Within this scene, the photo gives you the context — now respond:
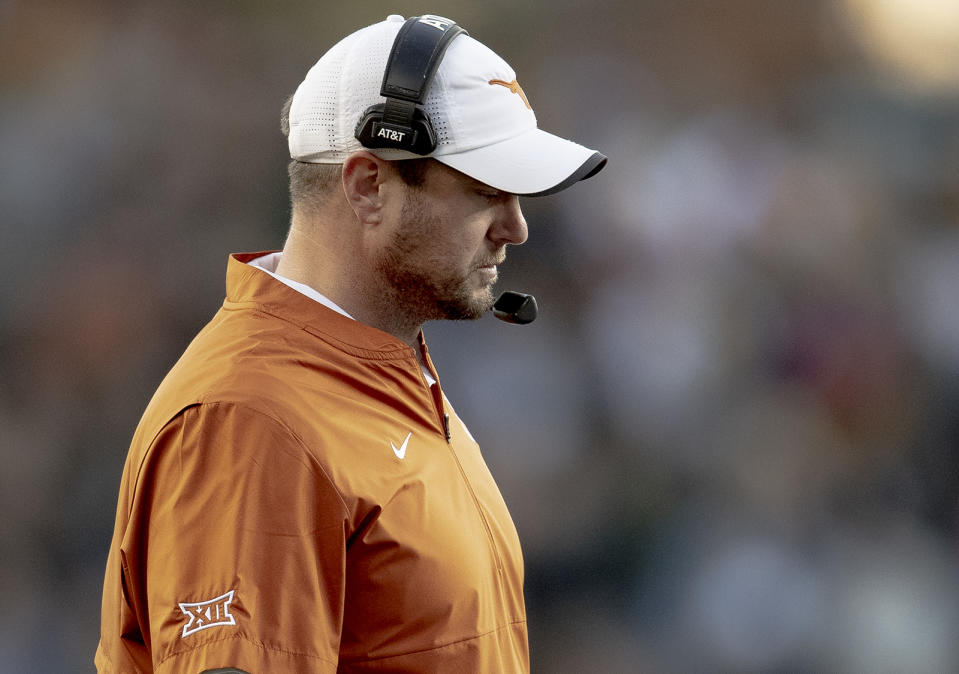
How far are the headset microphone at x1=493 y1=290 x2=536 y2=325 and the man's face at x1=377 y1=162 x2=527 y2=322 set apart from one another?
0.18 m

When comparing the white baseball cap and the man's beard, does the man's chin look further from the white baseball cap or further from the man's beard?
the white baseball cap

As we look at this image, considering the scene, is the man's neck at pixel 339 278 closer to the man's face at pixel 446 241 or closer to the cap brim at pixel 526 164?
the man's face at pixel 446 241

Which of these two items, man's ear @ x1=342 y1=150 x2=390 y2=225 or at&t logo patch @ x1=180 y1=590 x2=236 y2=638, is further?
man's ear @ x1=342 y1=150 x2=390 y2=225

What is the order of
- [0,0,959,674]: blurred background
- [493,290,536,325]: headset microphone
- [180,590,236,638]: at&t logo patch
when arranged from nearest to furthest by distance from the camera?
1. [180,590,236,638]: at&t logo patch
2. [493,290,536,325]: headset microphone
3. [0,0,959,674]: blurred background

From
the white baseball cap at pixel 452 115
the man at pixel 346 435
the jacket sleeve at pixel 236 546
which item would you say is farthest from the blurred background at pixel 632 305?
the jacket sleeve at pixel 236 546

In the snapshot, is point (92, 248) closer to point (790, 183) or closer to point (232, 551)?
point (790, 183)

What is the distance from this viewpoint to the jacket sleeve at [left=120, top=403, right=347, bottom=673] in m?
0.91

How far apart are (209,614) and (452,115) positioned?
1.97 feet

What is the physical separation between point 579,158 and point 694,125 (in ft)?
8.16

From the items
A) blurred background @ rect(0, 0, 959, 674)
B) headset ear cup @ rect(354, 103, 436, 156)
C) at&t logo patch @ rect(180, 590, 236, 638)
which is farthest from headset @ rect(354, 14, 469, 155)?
blurred background @ rect(0, 0, 959, 674)

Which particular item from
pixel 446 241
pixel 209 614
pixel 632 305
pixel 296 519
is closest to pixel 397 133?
pixel 446 241

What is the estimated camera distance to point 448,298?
1214 millimetres

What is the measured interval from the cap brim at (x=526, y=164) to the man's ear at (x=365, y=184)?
2.8 inches

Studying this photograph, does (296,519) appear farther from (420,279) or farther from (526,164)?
(526,164)
